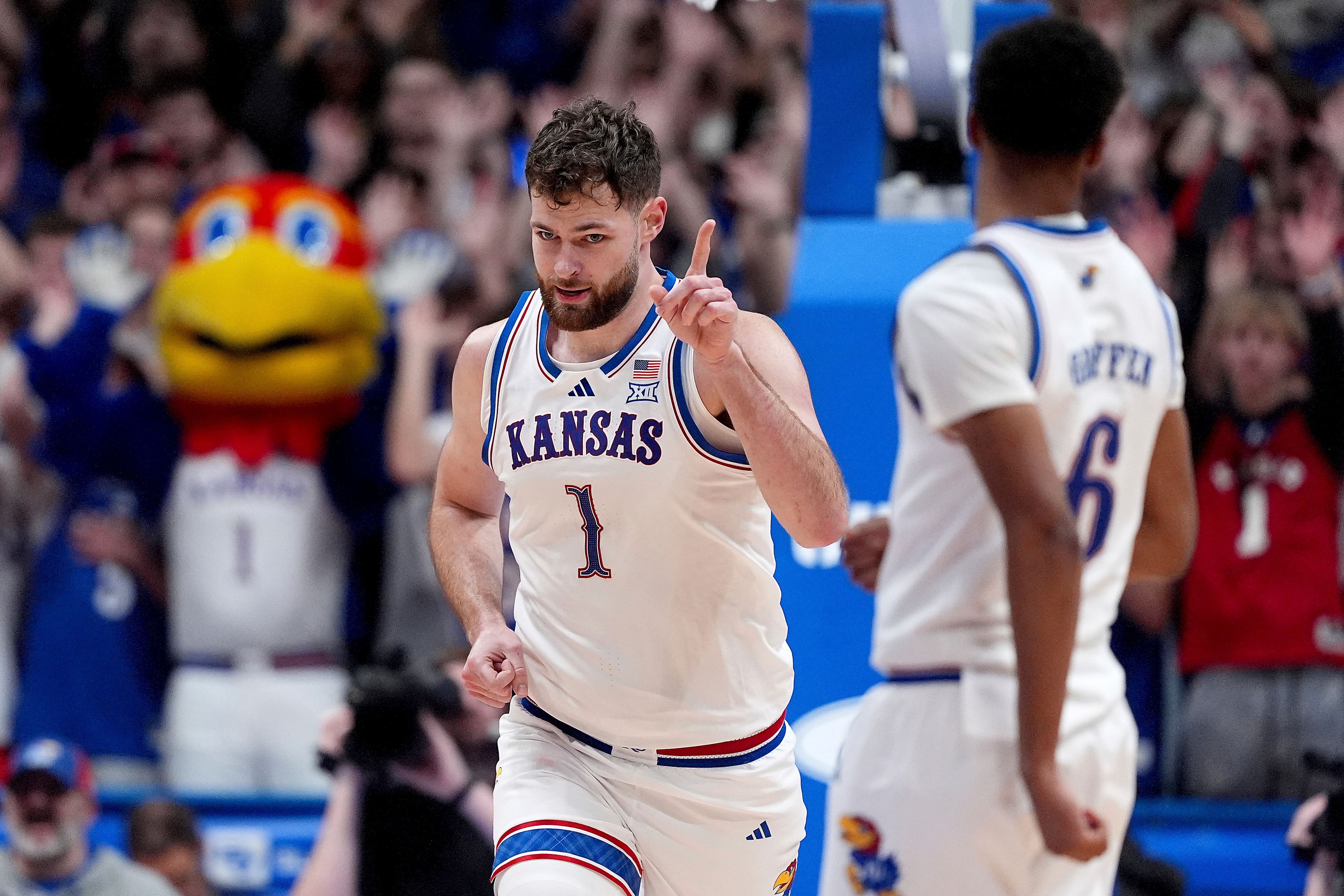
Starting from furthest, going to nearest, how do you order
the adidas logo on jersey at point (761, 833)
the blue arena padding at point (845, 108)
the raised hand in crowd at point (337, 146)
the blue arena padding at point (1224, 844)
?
the raised hand in crowd at point (337, 146)
the blue arena padding at point (1224, 844)
the blue arena padding at point (845, 108)
the adidas logo on jersey at point (761, 833)

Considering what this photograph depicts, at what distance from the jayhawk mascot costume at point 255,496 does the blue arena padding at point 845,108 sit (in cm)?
279

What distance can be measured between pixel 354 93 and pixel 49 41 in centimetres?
215

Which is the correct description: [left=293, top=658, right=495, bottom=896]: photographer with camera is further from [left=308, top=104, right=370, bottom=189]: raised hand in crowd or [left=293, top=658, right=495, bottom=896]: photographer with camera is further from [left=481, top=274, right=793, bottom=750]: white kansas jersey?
[left=308, top=104, right=370, bottom=189]: raised hand in crowd

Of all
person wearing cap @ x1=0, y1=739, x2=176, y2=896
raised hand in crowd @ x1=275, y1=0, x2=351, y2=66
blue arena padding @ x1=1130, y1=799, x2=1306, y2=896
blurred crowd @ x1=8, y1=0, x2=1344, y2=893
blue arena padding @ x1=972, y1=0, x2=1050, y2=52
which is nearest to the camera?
blue arena padding @ x1=972, y1=0, x2=1050, y2=52

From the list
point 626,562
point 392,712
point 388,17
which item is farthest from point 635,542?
point 388,17

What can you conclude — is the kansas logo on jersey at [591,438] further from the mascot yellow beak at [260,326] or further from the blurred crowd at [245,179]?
the mascot yellow beak at [260,326]

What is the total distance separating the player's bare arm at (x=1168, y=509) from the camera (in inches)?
137

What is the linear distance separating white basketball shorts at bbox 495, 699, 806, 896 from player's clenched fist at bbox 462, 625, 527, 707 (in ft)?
0.54

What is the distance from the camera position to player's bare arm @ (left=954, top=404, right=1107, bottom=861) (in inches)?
118

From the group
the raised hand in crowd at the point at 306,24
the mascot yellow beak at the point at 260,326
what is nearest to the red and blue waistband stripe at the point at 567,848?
the mascot yellow beak at the point at 260,326

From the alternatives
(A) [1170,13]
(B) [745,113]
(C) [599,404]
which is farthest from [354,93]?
(C) [599,404]

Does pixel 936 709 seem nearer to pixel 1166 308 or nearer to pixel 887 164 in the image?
pixel 1166 308

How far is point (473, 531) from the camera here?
12.5 ft

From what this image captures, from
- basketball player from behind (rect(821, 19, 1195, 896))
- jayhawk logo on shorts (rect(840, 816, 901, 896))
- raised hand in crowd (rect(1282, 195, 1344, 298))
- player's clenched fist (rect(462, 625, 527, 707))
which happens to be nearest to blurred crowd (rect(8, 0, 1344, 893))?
raised hand in crowd (rect(1282, 195, 1344, 298))
